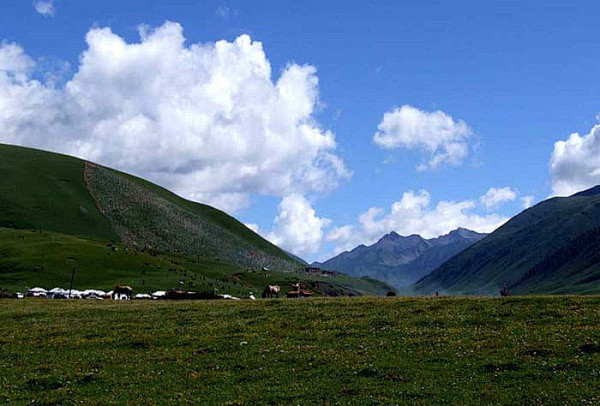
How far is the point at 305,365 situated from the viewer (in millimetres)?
28703

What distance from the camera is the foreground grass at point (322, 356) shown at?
24.4 m

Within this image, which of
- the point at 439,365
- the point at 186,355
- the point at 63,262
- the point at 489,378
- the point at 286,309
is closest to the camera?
the point at 489,378

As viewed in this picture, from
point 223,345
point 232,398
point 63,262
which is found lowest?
point 232,398

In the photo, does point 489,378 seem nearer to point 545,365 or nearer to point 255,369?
point 545,365

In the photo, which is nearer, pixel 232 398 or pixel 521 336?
pixel 232 398

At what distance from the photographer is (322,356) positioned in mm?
30062

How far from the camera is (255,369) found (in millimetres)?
28469

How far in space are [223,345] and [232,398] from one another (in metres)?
9.55

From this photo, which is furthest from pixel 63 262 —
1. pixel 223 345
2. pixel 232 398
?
pixel 232 398

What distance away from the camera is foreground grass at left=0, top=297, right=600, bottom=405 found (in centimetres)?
2439

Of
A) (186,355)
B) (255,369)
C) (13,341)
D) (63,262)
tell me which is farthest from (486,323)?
(63,262)

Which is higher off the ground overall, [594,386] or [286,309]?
[286,309]

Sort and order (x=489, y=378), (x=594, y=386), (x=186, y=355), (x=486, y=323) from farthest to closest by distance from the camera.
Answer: (x=486, y=323), (x=186, y=355), (x=489, y=378), (x=594, y=386)

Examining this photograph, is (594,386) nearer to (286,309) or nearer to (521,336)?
(521,336)
